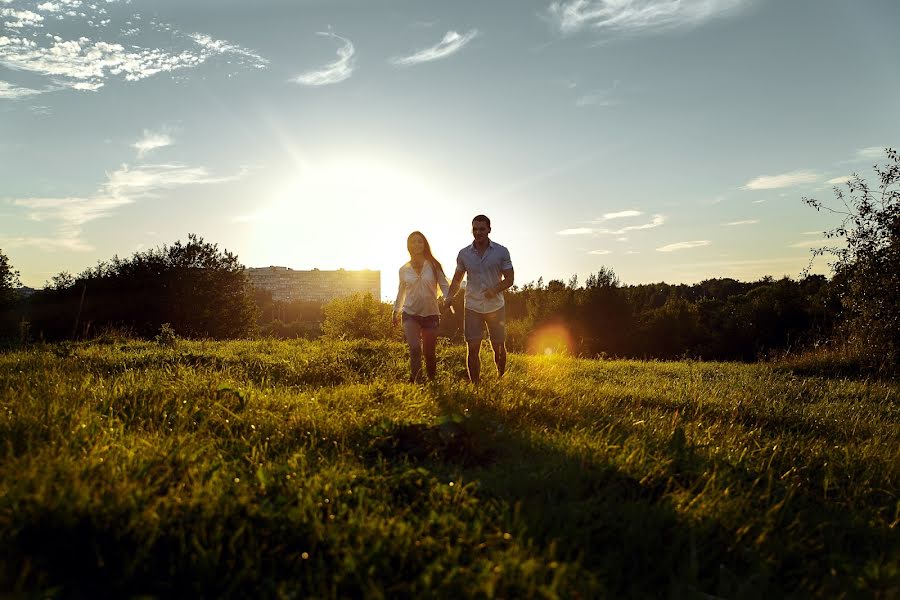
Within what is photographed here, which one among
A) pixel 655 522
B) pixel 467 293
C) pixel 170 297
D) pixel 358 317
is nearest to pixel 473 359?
pixel 467 293

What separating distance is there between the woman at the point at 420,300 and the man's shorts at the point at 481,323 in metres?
0.56

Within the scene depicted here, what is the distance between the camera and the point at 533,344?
111 feet

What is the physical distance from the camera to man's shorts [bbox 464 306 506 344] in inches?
332

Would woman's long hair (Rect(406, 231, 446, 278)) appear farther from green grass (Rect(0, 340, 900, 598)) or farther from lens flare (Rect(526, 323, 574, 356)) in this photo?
lens flare (Rect(526, 323, 574, 356))

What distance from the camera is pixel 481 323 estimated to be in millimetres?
8516

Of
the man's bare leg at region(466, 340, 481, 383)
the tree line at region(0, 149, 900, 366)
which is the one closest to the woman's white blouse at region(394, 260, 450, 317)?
the man's bare leg at region(466, 340, 481, 383)

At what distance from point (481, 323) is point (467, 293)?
0.51m

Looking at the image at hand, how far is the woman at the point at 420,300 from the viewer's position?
28.4 ft

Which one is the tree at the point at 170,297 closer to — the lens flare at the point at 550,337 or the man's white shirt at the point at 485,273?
the lens flare at the point at 550,337

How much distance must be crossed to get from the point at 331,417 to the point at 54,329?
137 feet

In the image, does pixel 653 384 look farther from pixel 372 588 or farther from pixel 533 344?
pixel 533 344

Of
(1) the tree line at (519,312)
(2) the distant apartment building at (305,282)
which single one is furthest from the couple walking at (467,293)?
(2) the distant apartment building at (305,282)

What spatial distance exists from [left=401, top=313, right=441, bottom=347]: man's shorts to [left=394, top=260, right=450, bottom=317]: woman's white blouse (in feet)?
0.23

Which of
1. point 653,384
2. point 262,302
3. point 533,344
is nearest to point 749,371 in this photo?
point 653,384
